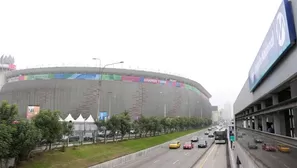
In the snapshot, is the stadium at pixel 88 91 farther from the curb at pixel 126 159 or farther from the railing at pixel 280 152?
the railing at pixel 280 152

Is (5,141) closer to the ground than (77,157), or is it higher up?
higher up

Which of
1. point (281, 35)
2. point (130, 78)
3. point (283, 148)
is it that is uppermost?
point (130, 78)

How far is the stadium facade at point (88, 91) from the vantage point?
Answer: 107 m

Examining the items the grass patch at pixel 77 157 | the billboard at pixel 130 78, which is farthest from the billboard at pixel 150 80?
the grass patch at pixel 77 157

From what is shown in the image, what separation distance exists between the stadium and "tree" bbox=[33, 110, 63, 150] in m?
79.7

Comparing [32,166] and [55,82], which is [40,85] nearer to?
[55,82]

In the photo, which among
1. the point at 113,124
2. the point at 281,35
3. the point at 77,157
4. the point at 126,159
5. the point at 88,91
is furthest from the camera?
the point at 88,91

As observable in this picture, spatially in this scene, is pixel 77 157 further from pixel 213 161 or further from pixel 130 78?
pixel 130 78

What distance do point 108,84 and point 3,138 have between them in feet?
306

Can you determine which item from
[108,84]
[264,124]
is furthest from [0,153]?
[108,84]

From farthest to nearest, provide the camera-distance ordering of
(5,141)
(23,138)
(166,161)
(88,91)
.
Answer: (88,91) → (166,161) → (23,138) → (5,141)

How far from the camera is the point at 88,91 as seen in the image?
107562 millimetres

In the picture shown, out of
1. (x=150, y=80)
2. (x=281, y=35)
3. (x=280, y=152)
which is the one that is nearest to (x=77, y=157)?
(x=280, y=152)

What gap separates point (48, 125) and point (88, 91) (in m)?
85.3
